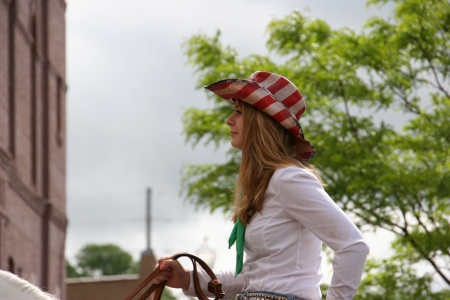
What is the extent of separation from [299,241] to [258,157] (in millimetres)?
370

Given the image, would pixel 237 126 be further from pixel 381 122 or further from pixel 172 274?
pixel 381 122

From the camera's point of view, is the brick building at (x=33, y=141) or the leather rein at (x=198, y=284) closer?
the leather rein at (x=198, y=284)

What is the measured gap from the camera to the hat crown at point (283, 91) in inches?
153

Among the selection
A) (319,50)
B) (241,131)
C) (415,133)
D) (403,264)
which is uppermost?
(319,50)

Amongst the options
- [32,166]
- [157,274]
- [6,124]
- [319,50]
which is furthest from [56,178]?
[157,274]

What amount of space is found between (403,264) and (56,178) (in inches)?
430

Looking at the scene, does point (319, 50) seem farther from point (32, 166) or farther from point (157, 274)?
point (157, 274)

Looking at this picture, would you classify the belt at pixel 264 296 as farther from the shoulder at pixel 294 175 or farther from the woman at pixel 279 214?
the shoulder at pixel 294 175

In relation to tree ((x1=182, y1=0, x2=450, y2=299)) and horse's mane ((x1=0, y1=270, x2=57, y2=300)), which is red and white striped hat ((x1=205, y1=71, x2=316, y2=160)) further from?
tree ((x1=182, y1=0, x2=450, y2=299))

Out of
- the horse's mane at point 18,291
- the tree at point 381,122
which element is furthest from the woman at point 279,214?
the tree at point 381,122

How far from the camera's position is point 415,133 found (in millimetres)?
14820

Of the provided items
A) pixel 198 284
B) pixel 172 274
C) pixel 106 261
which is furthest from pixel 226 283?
pixel 106 261

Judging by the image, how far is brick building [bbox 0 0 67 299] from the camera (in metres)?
18.4

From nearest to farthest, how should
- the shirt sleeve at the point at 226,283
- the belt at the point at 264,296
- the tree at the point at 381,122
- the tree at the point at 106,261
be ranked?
the belt at the point at 264,296, the shirt sleeve at the point at 226,283, the tree at the point at 381,122, the tree at the point at 106,261
